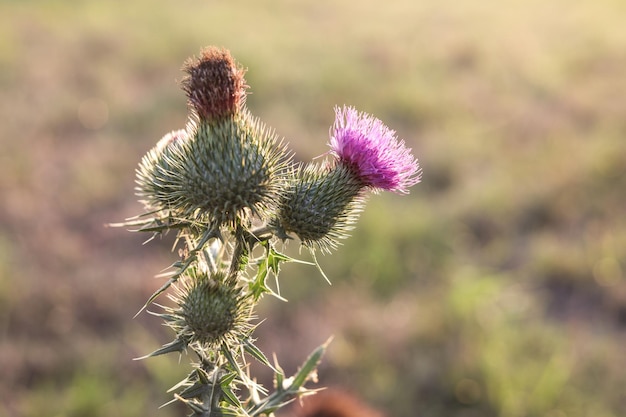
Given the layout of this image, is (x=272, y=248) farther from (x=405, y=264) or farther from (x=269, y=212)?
(x=405, y=264)

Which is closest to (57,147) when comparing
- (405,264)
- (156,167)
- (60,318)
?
(60,318)

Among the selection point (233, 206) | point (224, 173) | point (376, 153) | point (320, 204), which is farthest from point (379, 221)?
point (233, 206)

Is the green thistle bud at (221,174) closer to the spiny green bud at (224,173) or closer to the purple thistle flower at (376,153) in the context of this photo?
the spiny green bud at (224,173)

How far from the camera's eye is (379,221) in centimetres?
788

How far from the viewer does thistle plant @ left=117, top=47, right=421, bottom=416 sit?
2.39m

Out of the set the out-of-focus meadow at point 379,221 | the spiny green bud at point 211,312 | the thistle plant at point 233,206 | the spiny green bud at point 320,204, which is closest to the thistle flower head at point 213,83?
the thistle plant at point 233,206

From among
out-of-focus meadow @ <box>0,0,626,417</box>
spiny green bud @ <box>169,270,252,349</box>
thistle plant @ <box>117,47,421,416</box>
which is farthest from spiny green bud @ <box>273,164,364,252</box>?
out-of-focus meadow @ <box>0,0,626,417</box>

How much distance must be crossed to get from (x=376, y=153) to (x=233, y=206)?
633 mm

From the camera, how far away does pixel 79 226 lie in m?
8.37

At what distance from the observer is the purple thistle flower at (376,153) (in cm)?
270

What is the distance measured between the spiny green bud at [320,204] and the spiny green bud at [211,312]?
0.31 metres

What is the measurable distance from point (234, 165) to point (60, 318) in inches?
181

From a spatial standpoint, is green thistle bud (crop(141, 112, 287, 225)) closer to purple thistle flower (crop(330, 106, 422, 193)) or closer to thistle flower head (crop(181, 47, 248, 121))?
thistle flower head (crop(181, 47, 248, 121))

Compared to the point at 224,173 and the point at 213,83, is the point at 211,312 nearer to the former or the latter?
the point at 224,173
